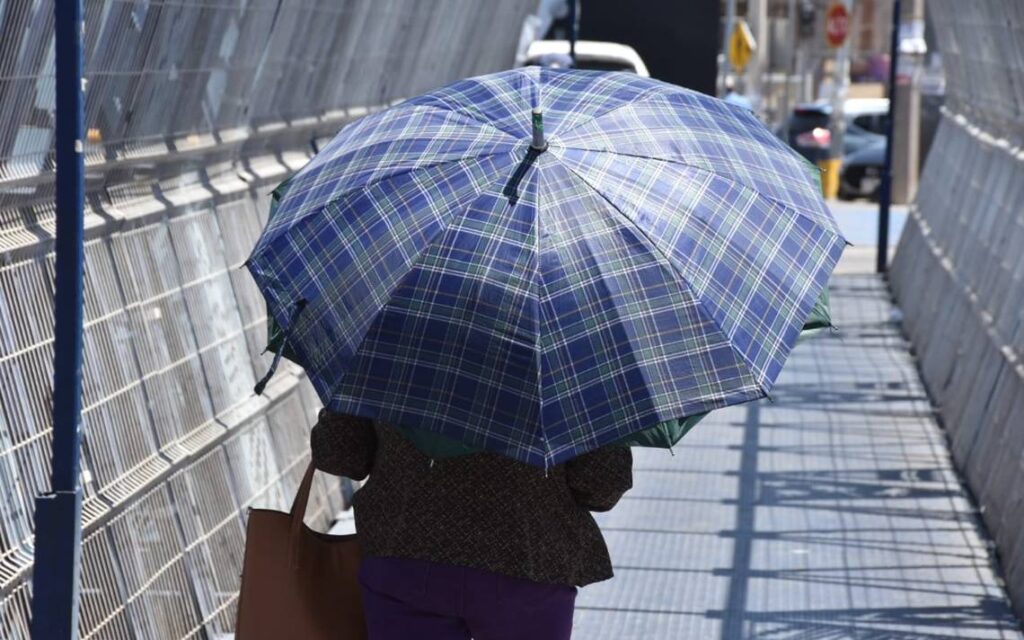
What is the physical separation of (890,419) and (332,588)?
26.3ft

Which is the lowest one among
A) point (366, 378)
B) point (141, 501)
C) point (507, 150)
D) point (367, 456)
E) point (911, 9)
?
point (911, 9)

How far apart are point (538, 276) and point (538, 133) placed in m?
0.32

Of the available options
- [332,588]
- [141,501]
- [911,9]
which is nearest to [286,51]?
[141,501]

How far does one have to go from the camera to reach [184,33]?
717 centimetres

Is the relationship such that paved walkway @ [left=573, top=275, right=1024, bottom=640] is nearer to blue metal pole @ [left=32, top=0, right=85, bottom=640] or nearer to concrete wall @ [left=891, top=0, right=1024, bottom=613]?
concrete wall @ [left=891, top=0, right=1024, bottom=613]

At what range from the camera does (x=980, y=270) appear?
12.0 m

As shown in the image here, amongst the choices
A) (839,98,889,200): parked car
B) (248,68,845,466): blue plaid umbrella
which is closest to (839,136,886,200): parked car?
(839,98,889,200): parked car

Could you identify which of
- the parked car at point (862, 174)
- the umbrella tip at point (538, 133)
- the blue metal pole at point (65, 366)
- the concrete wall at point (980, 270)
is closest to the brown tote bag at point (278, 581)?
the blue metal pole at point (65, 366)

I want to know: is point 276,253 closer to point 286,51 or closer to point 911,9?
point 286,51

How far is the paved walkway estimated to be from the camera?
25.1 feet

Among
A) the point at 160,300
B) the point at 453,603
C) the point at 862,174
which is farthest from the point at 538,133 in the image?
the point at 862,174

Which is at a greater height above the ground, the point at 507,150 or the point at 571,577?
the point at 507,150

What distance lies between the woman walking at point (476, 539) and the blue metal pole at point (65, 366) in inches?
24.0

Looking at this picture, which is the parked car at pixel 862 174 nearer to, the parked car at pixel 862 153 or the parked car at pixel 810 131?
the parked car at pixel 862 153
